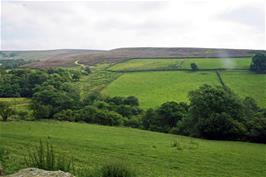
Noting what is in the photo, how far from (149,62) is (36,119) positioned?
226 feet

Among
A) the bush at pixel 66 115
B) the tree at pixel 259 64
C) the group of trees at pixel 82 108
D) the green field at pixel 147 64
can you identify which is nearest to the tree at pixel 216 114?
the group of trees at pixel 82 108

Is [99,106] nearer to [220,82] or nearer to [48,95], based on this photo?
[48,95]

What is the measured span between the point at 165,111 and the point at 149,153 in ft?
101

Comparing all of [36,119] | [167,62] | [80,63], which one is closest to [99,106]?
[36,119]

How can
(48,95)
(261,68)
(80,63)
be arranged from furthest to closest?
(80,63) → (261,68) → (48,95)

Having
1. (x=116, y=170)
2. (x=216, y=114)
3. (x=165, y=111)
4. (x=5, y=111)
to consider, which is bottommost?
(x=165, y=111)


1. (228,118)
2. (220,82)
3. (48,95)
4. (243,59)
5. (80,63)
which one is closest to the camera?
(228,118)

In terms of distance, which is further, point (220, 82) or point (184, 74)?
point (184, 74)

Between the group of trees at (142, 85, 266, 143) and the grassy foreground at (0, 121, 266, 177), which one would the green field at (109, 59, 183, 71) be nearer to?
the group of trees at (142, 85, 266, 143)

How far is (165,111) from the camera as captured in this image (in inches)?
2499

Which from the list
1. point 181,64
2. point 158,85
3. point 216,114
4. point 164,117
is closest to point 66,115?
point 164,117

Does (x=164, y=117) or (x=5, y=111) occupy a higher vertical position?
(x=5, y=111)

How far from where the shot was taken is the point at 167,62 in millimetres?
117938

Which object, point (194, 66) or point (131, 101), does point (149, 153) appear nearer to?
point (131, 101)
